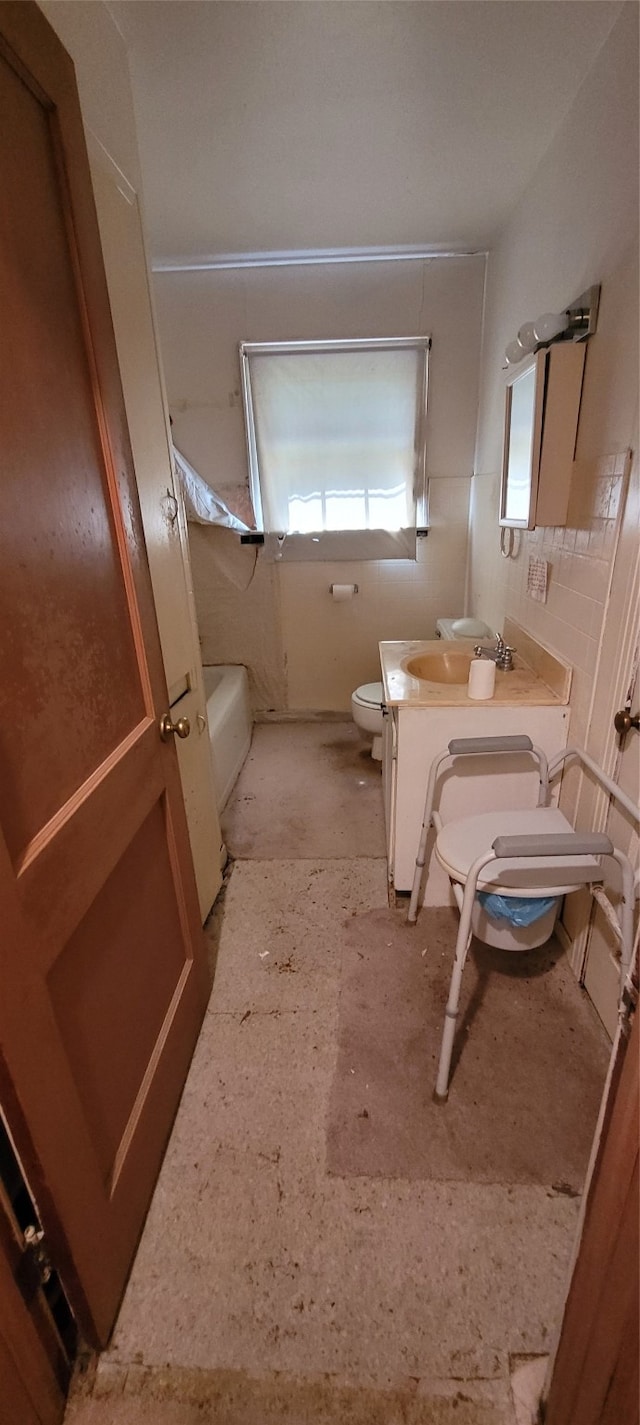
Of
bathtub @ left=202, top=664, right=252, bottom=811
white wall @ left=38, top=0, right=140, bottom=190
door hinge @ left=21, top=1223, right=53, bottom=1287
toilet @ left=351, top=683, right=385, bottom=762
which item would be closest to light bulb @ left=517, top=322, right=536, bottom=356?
white wall @ left=38, top=0, right=140, bottom=190

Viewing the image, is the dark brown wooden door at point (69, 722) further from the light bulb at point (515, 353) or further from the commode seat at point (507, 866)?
the light bulb at point (515, 353)

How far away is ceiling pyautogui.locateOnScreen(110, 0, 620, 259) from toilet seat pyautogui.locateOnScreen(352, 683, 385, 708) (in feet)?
6.59

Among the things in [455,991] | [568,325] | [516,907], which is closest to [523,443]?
[568,325]

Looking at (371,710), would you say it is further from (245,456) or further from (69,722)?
(69,722)

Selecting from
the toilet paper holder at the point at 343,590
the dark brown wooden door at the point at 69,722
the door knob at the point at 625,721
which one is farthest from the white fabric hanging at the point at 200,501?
the door knob at the point at 625,721

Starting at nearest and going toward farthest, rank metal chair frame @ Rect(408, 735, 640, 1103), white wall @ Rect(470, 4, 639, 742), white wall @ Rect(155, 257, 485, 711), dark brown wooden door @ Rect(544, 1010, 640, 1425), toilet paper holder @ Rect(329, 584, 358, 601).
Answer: dark brown wooden door @ Rect(544, 1010, 640, 1425)
metal chair frame @ Rect(408, 735, 640, 1103)
white wall @ Rect(470, 4, 639, 742)
white wall @ Rect(155, 257, 485, 711)
toilet paper holder @ Rect(329, 584, 358, 601)

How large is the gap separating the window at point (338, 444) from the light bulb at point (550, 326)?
1.44 meters

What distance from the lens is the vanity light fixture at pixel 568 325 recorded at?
142cm

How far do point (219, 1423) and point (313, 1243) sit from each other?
0.26 meters

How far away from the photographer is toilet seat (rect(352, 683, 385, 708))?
276 centimetres

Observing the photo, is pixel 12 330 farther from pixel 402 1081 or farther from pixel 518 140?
pixel 518 140

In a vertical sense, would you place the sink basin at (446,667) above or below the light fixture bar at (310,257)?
below

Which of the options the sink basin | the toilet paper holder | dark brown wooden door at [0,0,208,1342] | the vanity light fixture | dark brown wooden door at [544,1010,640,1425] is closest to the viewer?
dark brown wooden door at [544,1010,640,1425]

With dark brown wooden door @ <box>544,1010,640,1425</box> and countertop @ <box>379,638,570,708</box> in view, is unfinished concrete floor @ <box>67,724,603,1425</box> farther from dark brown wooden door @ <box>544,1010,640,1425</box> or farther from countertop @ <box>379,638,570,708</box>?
countertop @ <box>379,638,570,708</box>
